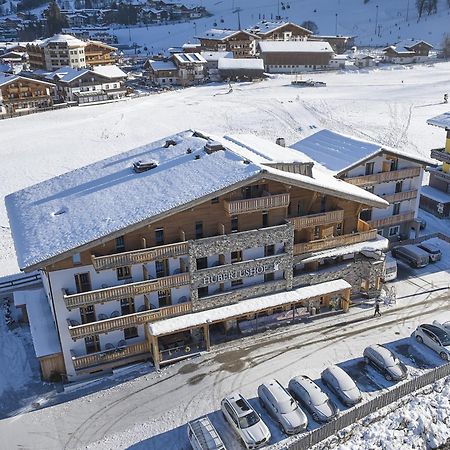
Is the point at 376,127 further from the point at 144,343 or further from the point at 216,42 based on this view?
the point at 216,42

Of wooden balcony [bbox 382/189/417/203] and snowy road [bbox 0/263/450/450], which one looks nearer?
snowy road [bbox 0/263/450/450]

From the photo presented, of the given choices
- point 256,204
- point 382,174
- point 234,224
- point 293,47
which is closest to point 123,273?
Result: point 234,224

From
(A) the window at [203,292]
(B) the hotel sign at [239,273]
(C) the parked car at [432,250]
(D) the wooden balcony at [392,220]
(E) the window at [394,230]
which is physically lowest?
(C) the parked car at [432,250]

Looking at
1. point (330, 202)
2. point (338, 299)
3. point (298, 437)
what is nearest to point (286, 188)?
point (330, 202)

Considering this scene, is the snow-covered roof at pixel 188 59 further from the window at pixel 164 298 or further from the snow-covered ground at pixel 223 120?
the window at pixel 164 298

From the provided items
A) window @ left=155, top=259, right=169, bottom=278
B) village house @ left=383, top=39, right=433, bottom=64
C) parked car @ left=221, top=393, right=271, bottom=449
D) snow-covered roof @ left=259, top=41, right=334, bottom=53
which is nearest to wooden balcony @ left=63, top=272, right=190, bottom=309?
window @ left=155, top=259, right=169, bottom=278

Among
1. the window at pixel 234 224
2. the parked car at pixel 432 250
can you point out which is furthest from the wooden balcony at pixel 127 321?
the parked car at pixel 432 250

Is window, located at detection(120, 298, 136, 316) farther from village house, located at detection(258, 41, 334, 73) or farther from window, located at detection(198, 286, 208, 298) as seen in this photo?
village house, located at detection(258, 41, 334, 73)

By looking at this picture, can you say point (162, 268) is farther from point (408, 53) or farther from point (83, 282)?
point (408, 53)
